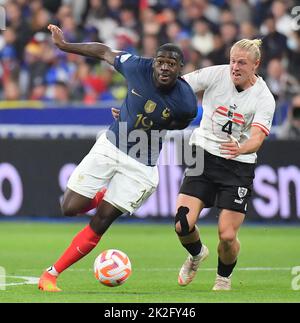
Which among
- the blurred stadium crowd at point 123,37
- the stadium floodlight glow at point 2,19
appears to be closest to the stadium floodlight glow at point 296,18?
the blurred stadium crowd at point 123,37

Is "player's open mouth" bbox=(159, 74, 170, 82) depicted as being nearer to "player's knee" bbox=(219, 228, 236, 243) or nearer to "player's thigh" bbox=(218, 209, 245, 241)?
"player's thigh" bbox=(218, 209, 245, 241)

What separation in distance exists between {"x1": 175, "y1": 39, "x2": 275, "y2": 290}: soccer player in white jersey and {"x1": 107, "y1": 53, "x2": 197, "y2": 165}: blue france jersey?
37 cm

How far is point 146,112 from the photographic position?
375 inches

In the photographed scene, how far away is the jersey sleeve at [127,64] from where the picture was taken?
9.64m

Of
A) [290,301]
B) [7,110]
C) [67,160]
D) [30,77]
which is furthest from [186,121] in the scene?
[30,77]

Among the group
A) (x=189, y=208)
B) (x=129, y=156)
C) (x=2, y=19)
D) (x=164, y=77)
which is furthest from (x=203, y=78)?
(x=2, y=19)

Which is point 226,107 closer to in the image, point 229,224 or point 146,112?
point 146,112

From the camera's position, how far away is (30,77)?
20156 mm

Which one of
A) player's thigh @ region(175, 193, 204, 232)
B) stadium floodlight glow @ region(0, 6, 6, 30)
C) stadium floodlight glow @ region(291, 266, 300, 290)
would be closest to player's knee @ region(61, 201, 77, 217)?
player's thigh @ region(175, 193, 204, 232)

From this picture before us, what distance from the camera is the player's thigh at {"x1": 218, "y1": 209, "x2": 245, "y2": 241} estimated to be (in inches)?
384

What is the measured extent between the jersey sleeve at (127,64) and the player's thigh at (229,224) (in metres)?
1.63

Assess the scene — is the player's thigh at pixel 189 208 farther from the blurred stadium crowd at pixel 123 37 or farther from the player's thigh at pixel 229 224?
the blurred stadium crowd at pixel 123 37

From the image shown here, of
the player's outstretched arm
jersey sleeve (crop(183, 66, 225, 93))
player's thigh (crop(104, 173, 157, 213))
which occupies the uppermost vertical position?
the player's outstretched arm
